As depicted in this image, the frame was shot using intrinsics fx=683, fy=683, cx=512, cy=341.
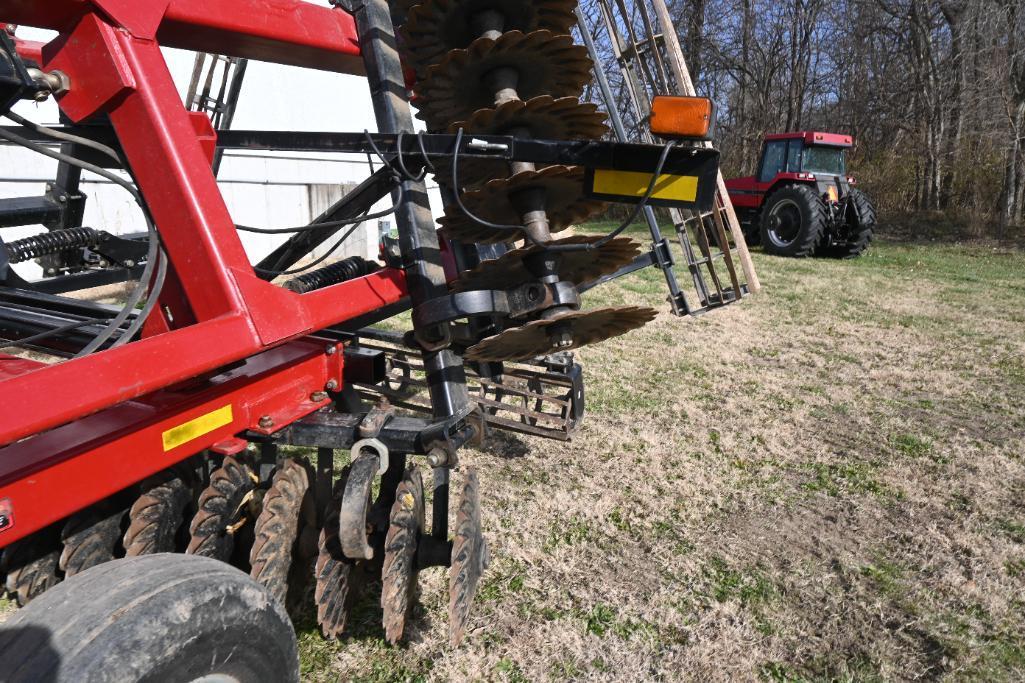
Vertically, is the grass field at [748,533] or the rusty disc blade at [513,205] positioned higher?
the rusty disc blade at [513,205]

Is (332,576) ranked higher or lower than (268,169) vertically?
lower

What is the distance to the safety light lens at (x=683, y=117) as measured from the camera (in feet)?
5.71

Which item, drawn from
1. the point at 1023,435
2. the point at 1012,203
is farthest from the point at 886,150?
the point at 1023,435

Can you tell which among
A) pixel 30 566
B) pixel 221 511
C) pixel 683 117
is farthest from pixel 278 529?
pixel 683 117

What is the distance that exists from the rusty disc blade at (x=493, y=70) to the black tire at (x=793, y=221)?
1056 centimetres

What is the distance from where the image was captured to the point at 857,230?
11656 mm

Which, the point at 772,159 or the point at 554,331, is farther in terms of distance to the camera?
the point at 772,159

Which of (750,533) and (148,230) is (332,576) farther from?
(750,533)

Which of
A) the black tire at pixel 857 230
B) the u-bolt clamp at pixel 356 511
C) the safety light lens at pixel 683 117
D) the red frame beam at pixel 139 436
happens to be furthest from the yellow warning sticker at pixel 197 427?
the black tire at pixel 857 230

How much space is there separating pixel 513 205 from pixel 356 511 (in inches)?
39.1

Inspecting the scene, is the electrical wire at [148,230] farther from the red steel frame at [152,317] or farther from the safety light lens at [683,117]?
the safety light lens at [683,117]

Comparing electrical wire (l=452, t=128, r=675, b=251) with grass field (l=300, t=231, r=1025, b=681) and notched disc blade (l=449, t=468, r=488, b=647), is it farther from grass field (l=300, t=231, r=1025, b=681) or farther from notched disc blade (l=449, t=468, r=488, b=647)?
grass field (l=300, t=231, r=1025, b=681)

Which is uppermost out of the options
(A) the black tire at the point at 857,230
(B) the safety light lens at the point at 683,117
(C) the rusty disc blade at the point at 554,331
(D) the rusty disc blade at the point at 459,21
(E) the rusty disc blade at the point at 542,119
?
(D) the rusty disc blade at the point at 459,21

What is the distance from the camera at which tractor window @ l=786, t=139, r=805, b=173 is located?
40.0 ft
